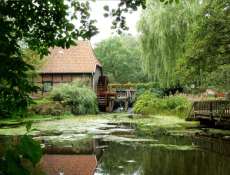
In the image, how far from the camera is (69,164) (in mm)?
11758

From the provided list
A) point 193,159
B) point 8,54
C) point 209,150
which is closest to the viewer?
point 8,54

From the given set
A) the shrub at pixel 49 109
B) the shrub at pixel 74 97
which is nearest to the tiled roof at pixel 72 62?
the shrub at pixel 74 97

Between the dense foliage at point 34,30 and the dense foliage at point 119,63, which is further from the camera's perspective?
the dense foliage at point 119,63

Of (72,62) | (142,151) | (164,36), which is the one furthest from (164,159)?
(72,62)

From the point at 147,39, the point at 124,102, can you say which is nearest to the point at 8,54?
the point at 147,39

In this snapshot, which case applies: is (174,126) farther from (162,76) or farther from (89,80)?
(89,80)

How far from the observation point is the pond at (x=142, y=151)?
34.9ft

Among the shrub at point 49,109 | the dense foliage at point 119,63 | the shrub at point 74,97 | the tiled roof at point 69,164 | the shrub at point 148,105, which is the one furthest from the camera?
the dense foliage at point 119,63

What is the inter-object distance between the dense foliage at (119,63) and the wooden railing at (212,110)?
33.2 metres

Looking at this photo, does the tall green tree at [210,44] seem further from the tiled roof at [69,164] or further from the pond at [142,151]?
the tiled roof at [69,164]

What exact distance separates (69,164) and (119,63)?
46667mm

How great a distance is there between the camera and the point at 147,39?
35156mm

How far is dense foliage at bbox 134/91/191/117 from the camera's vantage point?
29938 mm

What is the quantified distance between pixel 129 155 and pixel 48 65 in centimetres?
3100
